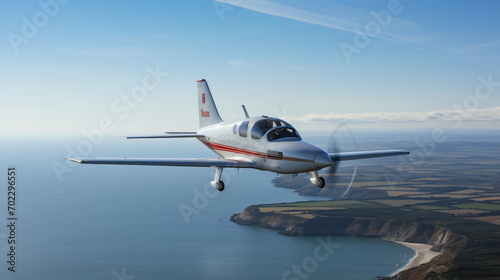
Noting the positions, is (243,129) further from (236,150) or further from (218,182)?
(218,182)

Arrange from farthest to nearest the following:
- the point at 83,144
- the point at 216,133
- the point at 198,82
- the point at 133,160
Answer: the point at 83,144 < the point at 198,82 < the point at 216,133 < the point at 133,160

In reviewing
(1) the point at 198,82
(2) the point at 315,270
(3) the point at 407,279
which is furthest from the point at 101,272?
(1) the point at 198,82

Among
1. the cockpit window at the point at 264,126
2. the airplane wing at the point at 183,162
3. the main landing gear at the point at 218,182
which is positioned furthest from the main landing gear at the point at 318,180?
the main landing gear at the point at 218,182

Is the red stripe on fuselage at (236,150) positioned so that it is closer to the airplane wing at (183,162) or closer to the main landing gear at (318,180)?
the airplane wing at (183,162)

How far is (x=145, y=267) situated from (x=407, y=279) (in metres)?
114

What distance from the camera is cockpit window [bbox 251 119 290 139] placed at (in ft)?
97.2

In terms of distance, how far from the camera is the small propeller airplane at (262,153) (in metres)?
26.8

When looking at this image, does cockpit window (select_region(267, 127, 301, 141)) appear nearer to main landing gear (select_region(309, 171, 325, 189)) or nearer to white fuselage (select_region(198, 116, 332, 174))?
white fuselage (select_region(198, 116, 332, 174))

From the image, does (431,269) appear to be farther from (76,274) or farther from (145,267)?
(76,274)

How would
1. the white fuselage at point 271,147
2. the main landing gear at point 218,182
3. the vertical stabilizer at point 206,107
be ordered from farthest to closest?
the vertical stabilizer at point 206,107, the main landing gear at point 218,182, the white fuselage at point 271,147

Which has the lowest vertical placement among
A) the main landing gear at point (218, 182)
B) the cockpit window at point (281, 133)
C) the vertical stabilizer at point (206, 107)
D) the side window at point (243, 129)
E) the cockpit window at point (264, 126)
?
the main landing gear at point (218, 182)

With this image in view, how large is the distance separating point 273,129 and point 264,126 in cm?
92

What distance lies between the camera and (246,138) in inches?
1226

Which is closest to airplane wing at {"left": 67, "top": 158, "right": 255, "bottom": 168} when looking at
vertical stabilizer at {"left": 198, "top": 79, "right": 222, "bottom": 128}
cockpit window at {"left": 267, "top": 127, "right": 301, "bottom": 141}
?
cockpit window at {"left": 267, "top": 127, "right": 301, "bottom": 141}
